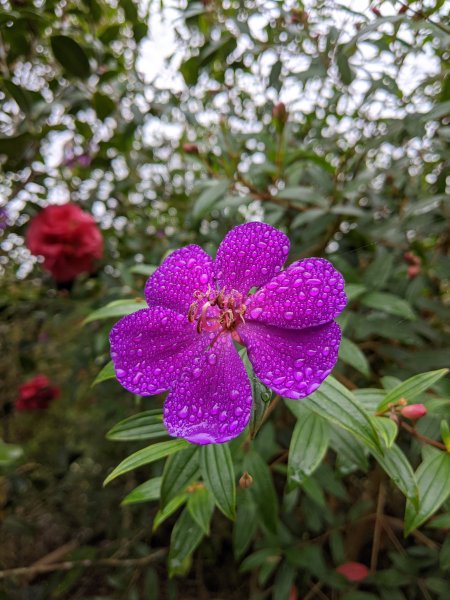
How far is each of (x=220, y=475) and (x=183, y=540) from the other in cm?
22

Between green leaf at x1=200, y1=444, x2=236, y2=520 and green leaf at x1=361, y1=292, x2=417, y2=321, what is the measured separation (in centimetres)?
42

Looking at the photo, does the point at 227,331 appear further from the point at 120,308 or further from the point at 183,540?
the point at 183,540

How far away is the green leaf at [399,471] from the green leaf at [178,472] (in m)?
0.21

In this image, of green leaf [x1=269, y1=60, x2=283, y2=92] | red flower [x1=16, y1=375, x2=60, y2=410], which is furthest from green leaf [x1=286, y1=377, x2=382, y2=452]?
red flower [x1=16, y1=375, x2=60, y2=410]

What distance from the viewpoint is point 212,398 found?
17.2 inches

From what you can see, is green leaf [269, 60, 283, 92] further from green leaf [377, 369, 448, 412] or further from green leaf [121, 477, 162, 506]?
green leaf [121, 477, 162, 506]

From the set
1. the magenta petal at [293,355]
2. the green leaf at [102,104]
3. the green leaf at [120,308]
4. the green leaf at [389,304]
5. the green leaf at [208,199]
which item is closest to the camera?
the magenta petal at [293,355]

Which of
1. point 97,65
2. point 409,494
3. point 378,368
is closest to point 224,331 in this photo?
point 409,494

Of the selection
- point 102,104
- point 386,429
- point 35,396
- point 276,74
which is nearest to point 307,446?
point 386,429

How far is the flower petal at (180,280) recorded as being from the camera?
1.61 feet

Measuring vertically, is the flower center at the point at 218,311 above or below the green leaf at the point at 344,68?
below

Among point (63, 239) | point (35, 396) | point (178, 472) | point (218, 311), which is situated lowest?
point (35, 396)

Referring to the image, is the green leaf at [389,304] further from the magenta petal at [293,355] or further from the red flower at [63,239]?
the red flower at [63,239]

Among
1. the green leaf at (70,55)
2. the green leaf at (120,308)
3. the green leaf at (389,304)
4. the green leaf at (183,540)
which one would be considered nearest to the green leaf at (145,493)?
the green leaf at (183,540)
